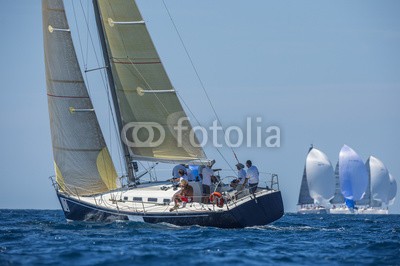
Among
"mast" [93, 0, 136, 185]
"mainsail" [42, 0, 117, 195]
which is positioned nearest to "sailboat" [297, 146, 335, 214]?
"mainsail" [42, 0, 117, 195]

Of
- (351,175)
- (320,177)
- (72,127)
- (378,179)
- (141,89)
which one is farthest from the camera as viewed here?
(378,179)

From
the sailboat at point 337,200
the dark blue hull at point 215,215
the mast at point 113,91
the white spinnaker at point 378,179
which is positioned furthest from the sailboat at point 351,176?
the dark blue hull at point 215,215

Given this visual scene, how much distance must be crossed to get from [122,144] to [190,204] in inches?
169

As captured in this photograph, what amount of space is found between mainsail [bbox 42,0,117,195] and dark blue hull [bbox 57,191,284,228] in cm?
139

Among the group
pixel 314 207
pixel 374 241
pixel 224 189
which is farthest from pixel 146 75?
pixel 314 207

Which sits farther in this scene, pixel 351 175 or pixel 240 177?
pixel 351 175

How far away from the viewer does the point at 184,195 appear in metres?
28.3

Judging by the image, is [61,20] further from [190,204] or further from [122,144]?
[190,204]

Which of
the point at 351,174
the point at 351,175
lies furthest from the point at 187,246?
the point at 351,175

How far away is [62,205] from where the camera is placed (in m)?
31.6

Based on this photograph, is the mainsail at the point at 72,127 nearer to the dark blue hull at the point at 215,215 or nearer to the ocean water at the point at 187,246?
the dark blue hull at the point at 215,215

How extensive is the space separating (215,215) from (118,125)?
18.9 ft

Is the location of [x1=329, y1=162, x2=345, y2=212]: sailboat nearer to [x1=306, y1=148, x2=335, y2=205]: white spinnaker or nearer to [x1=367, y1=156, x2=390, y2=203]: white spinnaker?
[x1=367, y1=156, x2=390, y2=203]: white spinnaker

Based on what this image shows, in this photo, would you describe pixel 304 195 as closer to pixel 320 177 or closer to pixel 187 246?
pixel 320 177
